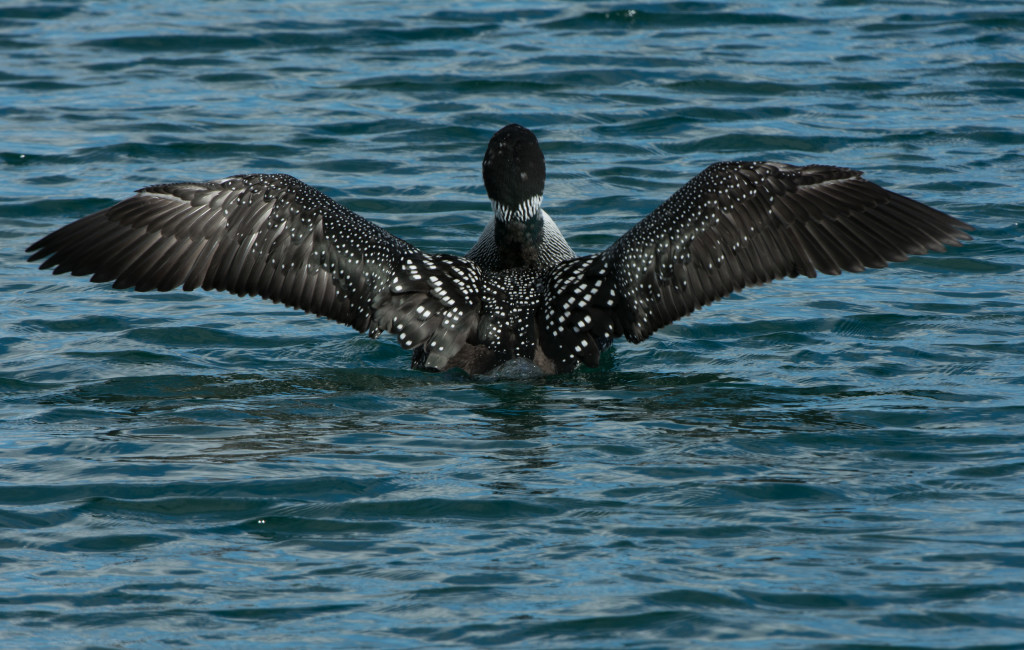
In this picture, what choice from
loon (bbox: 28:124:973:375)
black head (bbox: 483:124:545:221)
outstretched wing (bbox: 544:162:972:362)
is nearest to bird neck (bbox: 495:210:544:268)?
black head (bbox: 483:124:545:221)

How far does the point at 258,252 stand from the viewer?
22.5 ft

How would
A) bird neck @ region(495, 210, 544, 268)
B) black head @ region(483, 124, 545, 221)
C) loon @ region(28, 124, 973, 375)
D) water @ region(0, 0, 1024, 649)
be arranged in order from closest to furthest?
1. water @ region(0, 0, 1024, 649)
2. loon @ region(28, 124, 973, 375)
3. black head @ region(483, 124, 545, 221)
4. bird neck @ region(495, 210, 544, 268)

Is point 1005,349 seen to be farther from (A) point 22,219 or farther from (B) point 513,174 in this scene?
(A) point 22,219

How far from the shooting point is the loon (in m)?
6.76

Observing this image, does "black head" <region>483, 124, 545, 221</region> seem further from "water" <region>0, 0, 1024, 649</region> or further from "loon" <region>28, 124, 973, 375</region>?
"water" <region>0, 0, 1024, 649</region>

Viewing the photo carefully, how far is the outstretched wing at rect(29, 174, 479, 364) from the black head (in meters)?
0.43

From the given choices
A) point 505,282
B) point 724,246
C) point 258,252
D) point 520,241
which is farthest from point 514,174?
point 258,252

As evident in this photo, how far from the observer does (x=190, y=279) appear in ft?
22.4

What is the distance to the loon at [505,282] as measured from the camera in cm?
676

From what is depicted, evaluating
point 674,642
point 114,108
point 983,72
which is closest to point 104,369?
point 674,642

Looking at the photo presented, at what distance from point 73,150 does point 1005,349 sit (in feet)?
22.8

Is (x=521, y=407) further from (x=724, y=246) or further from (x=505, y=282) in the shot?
(x=724, y=246)

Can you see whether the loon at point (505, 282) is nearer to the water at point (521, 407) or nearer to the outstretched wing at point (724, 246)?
the outstretched wing at point (724, 246)

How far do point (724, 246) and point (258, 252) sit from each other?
2.19 metres
